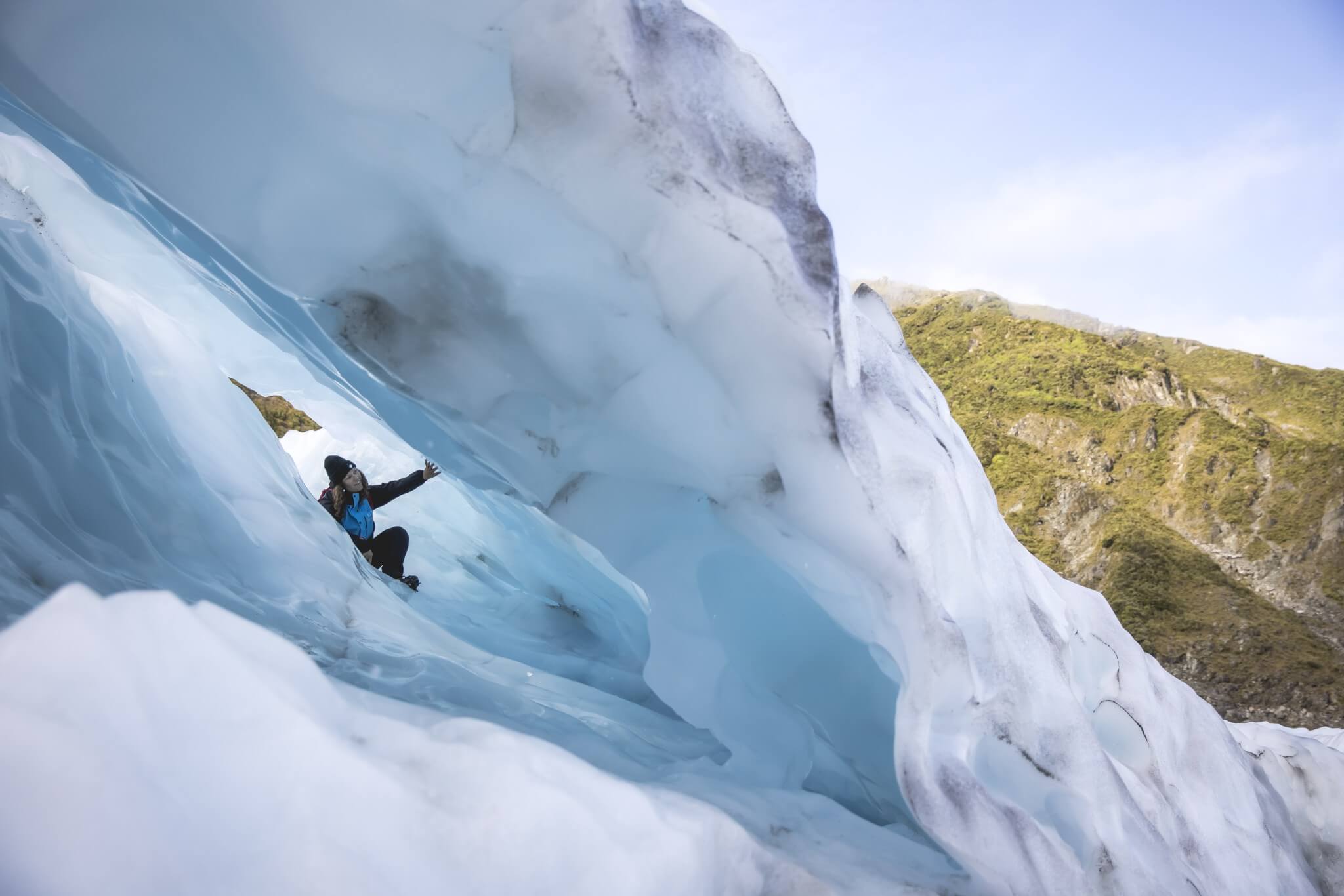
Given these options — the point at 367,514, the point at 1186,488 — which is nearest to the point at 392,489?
the point at 367,514

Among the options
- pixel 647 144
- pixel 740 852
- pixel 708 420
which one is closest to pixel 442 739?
pixel 740 852

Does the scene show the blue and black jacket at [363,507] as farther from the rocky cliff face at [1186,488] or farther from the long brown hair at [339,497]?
the rocky cliff face at [1186,488]

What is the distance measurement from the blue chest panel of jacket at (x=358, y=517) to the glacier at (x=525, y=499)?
75cm

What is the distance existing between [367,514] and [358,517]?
0.20ft

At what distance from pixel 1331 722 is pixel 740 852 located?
7763 millimetres

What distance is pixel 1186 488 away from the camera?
31.1ft

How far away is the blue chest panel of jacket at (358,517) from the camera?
3.31m

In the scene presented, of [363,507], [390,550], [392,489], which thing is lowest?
[390,550]

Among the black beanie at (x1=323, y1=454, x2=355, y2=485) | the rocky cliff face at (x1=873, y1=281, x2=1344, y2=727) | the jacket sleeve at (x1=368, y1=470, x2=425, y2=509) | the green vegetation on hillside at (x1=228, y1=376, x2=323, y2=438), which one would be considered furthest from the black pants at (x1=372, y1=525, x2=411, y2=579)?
the green vegetation on hillside at (x1=228, y1=376, x2=323, y2=438)

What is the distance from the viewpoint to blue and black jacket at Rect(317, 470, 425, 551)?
130 inches

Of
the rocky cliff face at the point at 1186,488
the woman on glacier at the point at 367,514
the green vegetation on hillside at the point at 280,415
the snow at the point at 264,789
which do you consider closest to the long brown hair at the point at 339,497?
the woman on glacier at the point at 367,514

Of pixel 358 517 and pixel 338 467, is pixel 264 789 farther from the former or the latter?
pixel 358 517

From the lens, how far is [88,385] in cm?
189

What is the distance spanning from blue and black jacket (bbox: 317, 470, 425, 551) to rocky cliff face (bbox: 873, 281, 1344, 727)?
25.3 ft
